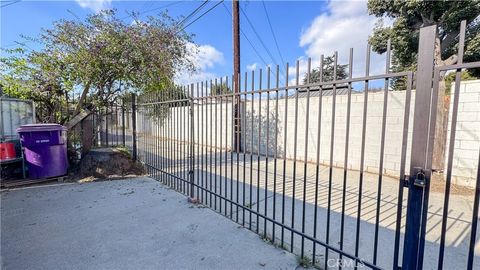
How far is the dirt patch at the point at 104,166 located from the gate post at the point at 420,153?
5410 mm

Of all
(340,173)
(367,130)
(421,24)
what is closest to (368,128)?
(367,130)

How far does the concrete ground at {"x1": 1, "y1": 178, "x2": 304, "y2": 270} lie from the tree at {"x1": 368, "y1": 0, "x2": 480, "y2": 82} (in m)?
10.3

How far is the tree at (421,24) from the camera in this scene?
32.4 feet

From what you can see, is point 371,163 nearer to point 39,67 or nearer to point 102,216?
point 102,216

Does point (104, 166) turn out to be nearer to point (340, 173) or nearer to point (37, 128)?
point (37, 128)

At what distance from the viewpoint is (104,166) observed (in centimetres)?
537

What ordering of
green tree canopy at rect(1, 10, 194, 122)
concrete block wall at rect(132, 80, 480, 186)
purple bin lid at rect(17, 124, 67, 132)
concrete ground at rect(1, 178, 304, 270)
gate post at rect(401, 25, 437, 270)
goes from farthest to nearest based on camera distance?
green tree canopy at rect(1, 10, 194, 122)
purple bin lid at rect(17, 124, 67, 132)
concrete block wall at rect(132, 80, 480, 186)
concrete ground at rect(1, 178, 304, 270)
gate post at rect(401, 25, 437, 270)

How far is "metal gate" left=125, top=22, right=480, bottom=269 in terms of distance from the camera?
1537mm

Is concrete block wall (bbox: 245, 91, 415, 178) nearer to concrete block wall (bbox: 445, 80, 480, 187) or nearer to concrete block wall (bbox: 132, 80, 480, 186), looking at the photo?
concrete block wall (bbox: 132, 80, 480, 186)

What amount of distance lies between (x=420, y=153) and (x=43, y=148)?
231 inches

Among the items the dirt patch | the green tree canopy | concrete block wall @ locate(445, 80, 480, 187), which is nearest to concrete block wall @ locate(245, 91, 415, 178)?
concrete block wall @ locate(445, 80, 480, 187)

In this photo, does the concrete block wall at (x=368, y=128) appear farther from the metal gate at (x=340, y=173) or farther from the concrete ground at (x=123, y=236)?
the concrete ground at (x=123, y=236)

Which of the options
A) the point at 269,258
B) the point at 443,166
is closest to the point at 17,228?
the point at 269,258

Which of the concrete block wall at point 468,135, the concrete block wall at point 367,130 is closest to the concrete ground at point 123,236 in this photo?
the concrete block wall at point 367,130
